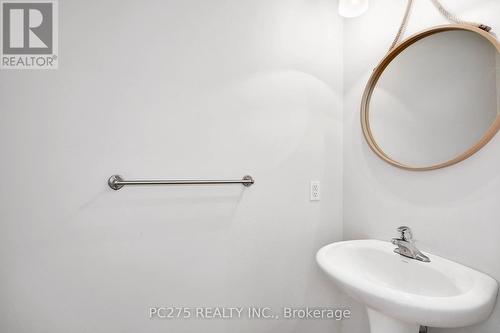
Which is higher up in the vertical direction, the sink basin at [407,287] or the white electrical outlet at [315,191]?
the white electrical outlet at [315,191]

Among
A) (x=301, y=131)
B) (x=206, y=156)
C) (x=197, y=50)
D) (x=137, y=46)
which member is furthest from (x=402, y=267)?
(x=137, y=46)

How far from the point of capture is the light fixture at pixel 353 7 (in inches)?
36.3

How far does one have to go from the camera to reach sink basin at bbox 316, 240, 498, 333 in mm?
514

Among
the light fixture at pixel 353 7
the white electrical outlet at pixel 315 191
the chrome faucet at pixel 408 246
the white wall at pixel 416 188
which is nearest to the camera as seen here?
the white wall at pixel 416 188

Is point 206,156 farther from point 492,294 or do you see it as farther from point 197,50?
point 492,294

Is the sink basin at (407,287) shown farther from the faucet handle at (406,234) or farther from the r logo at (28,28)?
the r logo at (28,28)

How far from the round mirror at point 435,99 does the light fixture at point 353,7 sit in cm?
24

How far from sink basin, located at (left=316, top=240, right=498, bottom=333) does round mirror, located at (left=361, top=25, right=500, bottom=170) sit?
35 centimetres

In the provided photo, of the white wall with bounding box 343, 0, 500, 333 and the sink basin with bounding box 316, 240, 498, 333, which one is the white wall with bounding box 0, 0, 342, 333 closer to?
the white wall with bounding box 343, 0, 500, 333

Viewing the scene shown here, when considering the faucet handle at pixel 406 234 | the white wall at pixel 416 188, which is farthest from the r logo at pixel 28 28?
the faucet handle at pixel 406 234

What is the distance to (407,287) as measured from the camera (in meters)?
0.76

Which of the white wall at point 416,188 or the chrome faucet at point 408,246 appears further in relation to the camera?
the chrome faucet at point 408,246

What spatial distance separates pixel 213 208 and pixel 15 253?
943 mm

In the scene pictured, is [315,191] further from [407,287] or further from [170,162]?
[170,162]
